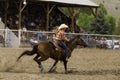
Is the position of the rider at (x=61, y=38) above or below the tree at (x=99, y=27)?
above

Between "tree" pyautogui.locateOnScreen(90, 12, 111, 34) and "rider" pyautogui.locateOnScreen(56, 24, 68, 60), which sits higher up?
"rider" pyautogui.locateOnScreen(56, 24, 68, 60)

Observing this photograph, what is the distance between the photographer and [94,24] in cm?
4816

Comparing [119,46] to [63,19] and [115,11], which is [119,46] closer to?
[63,19]

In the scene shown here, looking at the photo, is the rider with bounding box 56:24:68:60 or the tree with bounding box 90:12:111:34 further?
the tree with bounding box 90:12:111:34

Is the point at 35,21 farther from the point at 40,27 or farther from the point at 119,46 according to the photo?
the point at 119,46

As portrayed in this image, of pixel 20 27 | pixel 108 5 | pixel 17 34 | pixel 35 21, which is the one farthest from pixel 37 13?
pixel 108 5

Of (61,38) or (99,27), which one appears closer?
(61,38)

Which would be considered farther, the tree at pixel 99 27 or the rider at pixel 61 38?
the tree at pixel 99 27

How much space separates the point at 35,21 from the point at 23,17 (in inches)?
51.4

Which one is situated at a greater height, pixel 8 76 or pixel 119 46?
pixel 8 76

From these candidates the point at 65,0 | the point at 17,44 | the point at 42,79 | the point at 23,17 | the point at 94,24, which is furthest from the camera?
the point at 94,24

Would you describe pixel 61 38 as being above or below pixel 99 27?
above

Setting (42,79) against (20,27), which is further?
(20,27)

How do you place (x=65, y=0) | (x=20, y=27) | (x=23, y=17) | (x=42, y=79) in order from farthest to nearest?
(x=65, y=0), (x=23, y=17), (x=20, y=27), (x=42, y=79)
